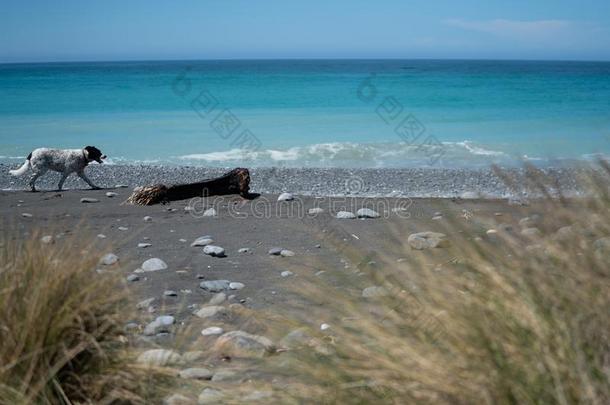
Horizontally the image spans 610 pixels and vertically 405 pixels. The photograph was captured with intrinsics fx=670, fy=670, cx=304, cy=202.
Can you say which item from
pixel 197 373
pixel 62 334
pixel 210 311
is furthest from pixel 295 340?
pixel 210 311

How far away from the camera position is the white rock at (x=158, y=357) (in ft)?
8.50

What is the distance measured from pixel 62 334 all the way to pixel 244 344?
1.01m

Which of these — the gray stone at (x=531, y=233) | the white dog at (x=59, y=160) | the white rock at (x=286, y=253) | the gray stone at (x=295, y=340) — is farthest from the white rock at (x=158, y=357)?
the white dog at (x=59, y=160)

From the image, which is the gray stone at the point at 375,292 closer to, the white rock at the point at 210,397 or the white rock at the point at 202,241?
the white rock at the point at 210,397

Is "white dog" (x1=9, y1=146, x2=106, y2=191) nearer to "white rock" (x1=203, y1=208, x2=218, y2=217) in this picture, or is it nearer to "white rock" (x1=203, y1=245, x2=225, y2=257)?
"white rock" (x1=203, y1=208, x2=218, y2=217)

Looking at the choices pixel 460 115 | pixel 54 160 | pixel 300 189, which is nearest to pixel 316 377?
pixel 54 160

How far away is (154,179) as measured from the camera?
38.9ft

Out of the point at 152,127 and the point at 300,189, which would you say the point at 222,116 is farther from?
the point at 300,189

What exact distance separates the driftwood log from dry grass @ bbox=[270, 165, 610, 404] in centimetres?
570

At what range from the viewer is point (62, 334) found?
7.66ft

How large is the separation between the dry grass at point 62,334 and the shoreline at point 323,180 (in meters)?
7.39

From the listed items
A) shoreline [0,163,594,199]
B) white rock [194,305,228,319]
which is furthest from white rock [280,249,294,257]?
shoreline [0,163,594,199]

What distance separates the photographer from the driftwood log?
7.87 metres

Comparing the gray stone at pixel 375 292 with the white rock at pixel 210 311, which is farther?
the white rock at pixel 210 311
